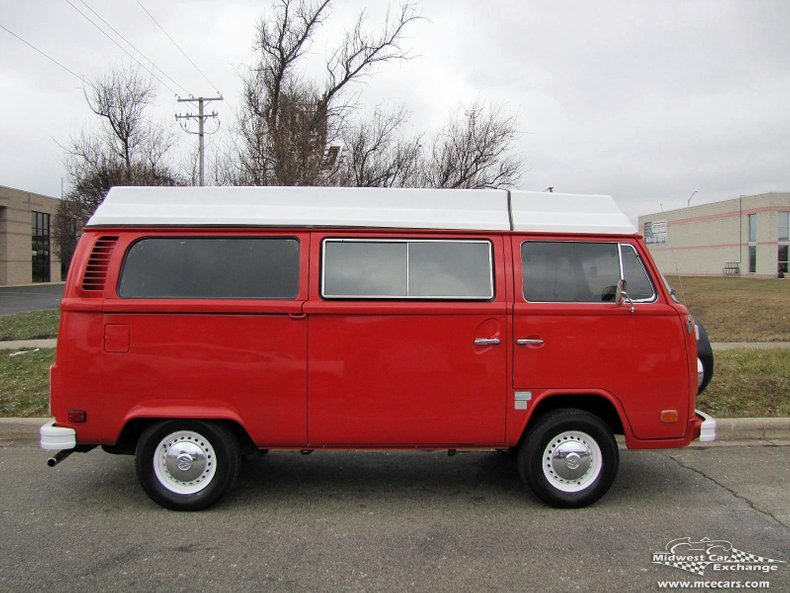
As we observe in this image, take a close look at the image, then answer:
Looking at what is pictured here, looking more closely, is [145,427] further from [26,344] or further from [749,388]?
[26,344]

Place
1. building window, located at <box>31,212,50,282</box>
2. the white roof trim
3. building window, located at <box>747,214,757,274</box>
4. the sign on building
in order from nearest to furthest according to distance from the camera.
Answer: the white roof trim, the sign on building, building window, located at <box>31,212,50,282</box>, building window, located at <box>747,214,757,274</box>

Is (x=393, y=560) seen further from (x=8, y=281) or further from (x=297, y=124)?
(x=8, y=281)

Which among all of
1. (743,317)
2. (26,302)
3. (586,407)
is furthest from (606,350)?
(26,302)

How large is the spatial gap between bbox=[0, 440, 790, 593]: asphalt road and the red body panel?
0.57m

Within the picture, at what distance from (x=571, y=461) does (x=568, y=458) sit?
0.04m

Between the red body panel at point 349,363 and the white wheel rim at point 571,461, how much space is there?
303mm

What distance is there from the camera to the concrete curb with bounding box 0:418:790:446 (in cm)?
596

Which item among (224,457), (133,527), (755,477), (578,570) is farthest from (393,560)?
(755,477)

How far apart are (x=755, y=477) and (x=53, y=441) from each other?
A: 18.7 feet

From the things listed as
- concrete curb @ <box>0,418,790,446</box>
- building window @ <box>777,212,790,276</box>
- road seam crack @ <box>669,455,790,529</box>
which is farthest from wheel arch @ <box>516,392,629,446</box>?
building window @ <box>777,212,790,276</box>

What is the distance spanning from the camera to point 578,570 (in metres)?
3.23

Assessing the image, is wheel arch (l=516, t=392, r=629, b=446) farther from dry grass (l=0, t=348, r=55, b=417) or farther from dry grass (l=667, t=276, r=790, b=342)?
dry grass (l=667, t=276, r=790, b=342)

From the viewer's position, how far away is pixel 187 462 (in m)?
4.03

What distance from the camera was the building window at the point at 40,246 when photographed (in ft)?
159
